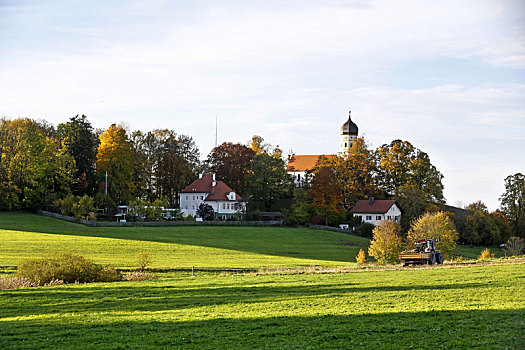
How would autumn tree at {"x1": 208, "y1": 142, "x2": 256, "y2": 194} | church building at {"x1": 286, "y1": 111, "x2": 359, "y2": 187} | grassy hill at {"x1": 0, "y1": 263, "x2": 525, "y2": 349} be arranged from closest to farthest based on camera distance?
1. grassy hill at {"x1": 0, "y1": 263, "x2": 525, "y2": 349}
2. autumn tree at {"x1": 208, "y1": 142, "x2": 256, "y2": 194}
3. church building at {"x1": 286, "y1": 111, "x2": 359, "y2": 187}

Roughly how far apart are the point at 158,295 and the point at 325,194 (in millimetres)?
70388

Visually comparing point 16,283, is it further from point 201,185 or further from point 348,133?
point 348,133

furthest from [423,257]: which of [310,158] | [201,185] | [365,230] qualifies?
[310,158]

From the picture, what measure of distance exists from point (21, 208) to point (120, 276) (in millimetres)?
54034

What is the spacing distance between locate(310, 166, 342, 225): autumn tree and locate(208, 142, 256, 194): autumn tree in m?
15.8

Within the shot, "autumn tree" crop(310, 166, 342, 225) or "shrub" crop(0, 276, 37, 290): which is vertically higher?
"autumn tree" crop(310, 166, 342, 225)

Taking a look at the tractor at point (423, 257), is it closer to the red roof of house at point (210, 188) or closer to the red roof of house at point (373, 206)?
the red roof of house at point (373, 206)

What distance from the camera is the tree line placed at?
275 feet

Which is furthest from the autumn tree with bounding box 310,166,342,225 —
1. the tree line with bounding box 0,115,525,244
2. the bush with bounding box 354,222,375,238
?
the bush with bounding box 354,222,375,238

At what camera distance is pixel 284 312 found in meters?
20.4

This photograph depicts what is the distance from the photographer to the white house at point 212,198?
97.6 m

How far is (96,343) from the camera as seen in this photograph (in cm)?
1614

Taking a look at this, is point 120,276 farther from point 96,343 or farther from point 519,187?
point 519,187

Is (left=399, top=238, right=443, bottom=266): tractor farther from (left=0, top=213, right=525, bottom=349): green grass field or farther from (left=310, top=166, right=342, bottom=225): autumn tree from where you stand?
(left=310, top=166, right=342, bottom=225): autumn tree
